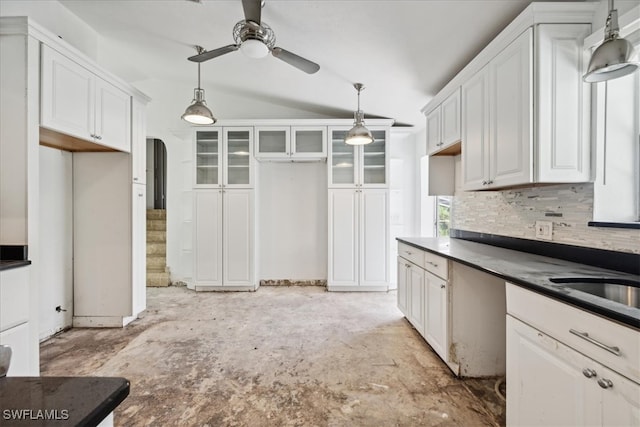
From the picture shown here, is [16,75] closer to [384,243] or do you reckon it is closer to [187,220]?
[187,220]

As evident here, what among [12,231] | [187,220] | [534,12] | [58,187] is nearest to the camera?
[534,12]

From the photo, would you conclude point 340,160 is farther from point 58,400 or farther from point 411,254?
point 58,400

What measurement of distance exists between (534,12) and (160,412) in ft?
10.4

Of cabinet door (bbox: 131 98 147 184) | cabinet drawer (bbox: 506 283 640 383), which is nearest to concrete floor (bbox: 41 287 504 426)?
cabinet drawer (bbox: 506 283 640 383)

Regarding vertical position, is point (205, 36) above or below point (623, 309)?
above

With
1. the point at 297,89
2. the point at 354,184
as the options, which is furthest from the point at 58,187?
the point at 354,184

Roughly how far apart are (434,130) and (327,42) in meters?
1.36

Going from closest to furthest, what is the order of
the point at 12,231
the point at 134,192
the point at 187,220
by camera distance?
the point at 12,231 → the point at 134,192 → the point at 187,220

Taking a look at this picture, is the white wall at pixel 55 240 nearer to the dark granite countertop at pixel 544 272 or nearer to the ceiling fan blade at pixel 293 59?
the ceiling fan blade at pixel 293 59

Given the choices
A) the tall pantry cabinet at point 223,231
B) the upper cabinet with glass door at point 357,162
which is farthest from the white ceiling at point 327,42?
the tall pantry cabinet at point 223,231

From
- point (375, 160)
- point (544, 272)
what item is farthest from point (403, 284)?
point (375, 160)

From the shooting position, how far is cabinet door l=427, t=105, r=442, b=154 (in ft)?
9.15

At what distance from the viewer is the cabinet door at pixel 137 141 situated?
2908mm

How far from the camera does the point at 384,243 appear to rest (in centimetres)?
395
